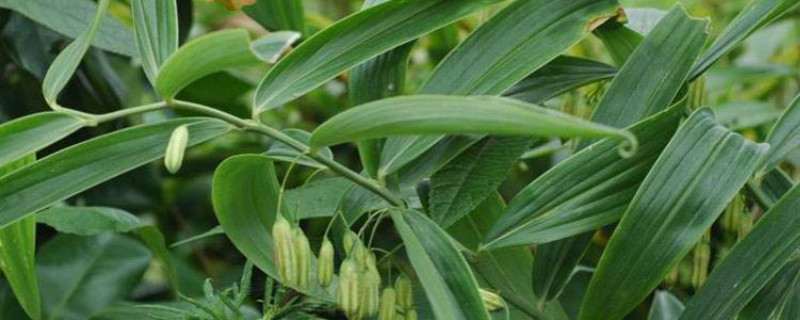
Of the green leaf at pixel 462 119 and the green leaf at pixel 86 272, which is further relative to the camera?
the green leaf at pixel 86 272

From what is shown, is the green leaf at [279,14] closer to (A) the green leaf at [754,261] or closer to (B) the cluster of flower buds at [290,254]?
(B) the cluster of flower buds at [290,254]

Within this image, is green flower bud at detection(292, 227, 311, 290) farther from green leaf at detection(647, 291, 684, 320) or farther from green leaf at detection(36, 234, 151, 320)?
green leaf at detection(36, 234, 151, 320)

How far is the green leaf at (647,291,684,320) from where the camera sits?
1056mm

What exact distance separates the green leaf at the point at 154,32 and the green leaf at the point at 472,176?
0.22 metres

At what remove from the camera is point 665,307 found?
3.59 feet

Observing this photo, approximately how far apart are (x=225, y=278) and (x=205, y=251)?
26 centimetres

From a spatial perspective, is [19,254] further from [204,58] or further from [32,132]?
[204,58]

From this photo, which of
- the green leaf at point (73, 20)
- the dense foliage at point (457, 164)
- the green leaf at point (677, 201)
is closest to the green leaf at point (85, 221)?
the dense foliage at point (457, 164)

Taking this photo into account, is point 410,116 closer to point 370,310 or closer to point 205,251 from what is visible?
point 370,310

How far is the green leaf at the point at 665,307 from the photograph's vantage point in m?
1.06

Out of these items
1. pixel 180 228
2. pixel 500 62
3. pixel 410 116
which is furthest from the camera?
pixel 180 228

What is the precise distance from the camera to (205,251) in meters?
1.81

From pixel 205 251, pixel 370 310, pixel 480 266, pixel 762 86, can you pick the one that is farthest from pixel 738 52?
pixel 370 310

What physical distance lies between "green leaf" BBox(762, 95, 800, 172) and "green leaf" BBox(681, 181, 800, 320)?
7 cm
